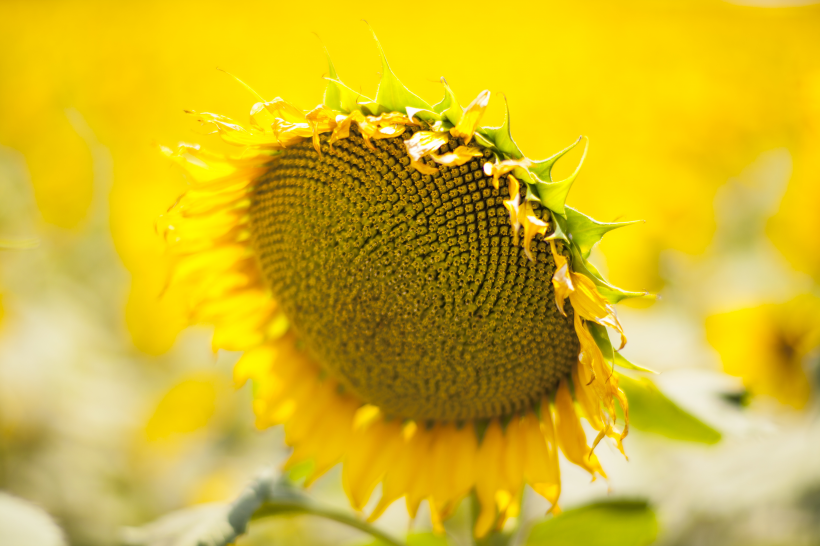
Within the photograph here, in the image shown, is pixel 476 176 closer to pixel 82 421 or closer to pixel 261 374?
pixel 261 374

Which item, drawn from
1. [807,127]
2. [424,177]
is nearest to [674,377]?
[424,177]

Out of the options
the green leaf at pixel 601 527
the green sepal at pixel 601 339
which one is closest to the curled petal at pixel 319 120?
the green sepal at pixel 601 339

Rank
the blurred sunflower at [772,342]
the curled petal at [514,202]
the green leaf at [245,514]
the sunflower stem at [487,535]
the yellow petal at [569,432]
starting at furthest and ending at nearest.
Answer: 1. the blurred sunflower at [772,342]
2. the sunflower stem at [487,535]
3. the green leaf at [245,514]
4. the yellow petal at [569,432]
5. the curled petal at [514,202]

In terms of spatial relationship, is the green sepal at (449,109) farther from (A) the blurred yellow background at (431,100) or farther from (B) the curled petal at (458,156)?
(A) the blurred yellow background at (431,100)

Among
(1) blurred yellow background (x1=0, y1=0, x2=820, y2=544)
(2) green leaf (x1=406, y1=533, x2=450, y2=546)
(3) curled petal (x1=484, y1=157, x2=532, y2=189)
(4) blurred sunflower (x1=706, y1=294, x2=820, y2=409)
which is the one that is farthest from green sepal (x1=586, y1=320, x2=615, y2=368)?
(4) blurred sunflower (x1=706, y1=294, x2=820, y2=409)

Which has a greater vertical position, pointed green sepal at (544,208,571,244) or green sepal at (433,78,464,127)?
green sepal at (433,78,464,127)

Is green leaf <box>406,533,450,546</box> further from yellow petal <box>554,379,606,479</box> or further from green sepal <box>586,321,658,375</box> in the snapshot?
green sepal <box>586,321,658,375</box>

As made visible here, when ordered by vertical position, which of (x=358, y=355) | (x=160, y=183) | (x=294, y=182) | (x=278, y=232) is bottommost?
(x=160, y=183)
